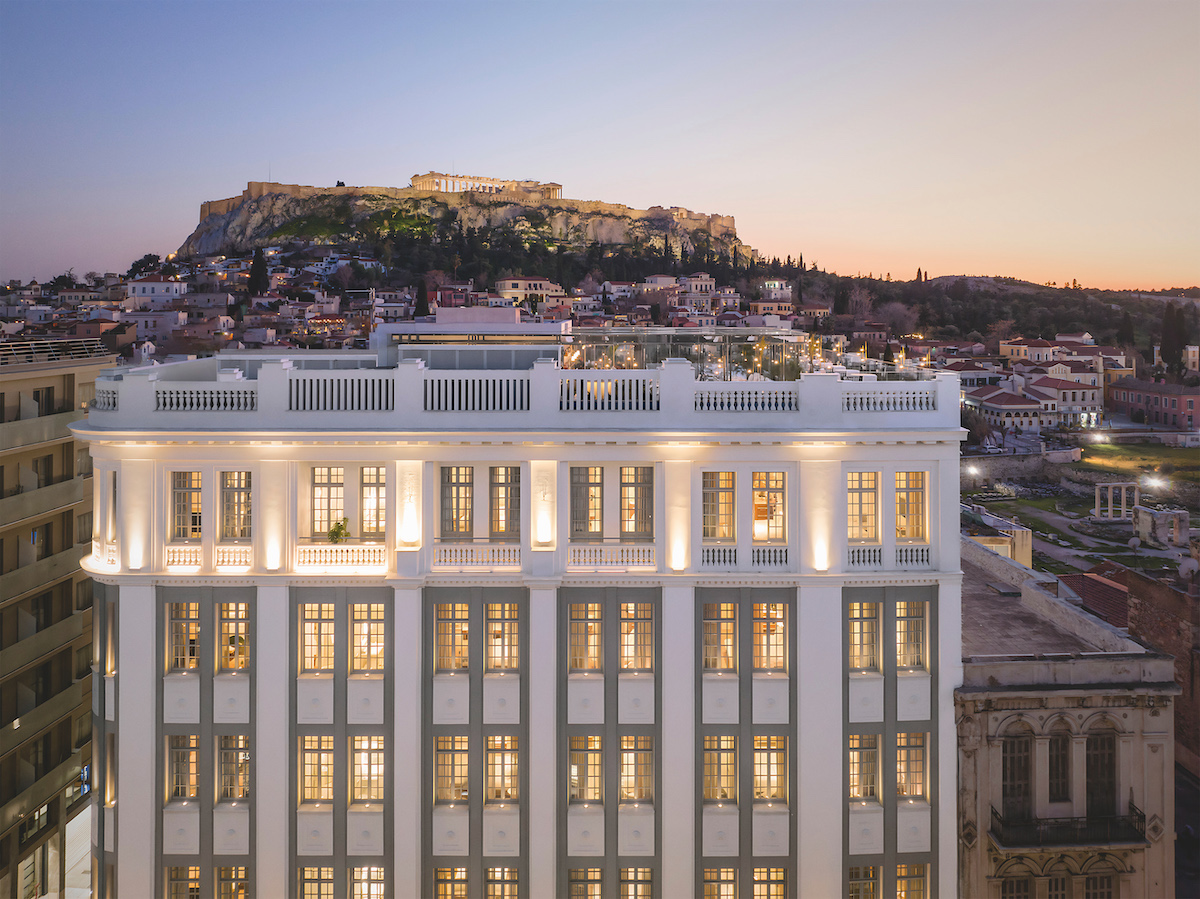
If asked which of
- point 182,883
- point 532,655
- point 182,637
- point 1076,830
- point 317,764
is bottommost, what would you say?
point 182,883

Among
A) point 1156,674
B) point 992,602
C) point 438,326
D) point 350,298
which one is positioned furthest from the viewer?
point 350,298

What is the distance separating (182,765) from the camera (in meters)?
18.2

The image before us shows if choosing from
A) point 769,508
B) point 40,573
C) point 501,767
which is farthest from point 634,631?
point 40,573

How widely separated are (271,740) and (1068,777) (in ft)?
59.2

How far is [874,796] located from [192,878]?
1511 centimetres

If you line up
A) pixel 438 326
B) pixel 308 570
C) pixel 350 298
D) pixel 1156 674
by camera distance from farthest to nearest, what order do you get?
1. pixel 350 298
2. pixel 438 326
3. pixel 1156 674
4. pixel 308 570

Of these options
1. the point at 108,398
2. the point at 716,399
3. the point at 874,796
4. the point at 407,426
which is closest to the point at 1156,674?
the point at 874,796

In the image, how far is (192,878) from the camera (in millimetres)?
18188

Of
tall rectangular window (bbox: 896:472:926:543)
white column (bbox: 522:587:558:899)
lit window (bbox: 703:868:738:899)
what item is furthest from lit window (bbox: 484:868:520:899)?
tall rectangular window (bbox: 896:472:926:543)

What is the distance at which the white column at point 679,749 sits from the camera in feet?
58.7

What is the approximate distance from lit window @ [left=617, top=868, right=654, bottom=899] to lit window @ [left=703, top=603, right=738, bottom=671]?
4669 mm

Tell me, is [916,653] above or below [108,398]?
below

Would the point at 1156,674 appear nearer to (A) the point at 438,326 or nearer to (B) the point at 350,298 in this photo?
(A) the point at 438,326

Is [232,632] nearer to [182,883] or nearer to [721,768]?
[182,883]
